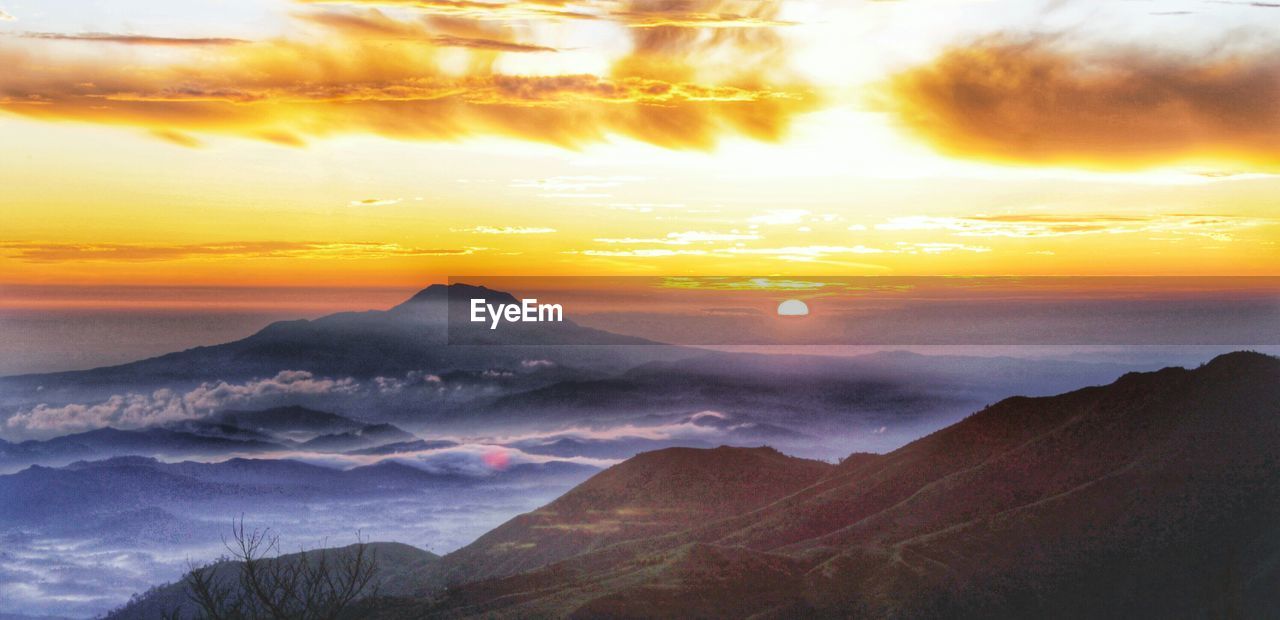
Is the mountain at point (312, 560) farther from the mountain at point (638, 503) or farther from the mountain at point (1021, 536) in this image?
the mountain at point (1021, 536)

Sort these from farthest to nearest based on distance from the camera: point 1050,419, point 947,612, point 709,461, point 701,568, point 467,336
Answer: point 467,336 < point 709,461 < point 1050,419 < point 701,568 < point 947,612

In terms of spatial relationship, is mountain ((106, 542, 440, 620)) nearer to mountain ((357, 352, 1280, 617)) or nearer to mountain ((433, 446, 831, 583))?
mountain ((433, 446, 831, 583))

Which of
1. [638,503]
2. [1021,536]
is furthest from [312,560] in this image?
[1021,536]

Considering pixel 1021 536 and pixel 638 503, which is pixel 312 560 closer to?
pixel 638 503

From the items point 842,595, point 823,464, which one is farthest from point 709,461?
point 842,595

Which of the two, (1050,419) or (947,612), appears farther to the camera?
(1050,419)

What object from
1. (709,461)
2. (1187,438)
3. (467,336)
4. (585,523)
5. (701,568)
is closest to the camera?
(701,568)

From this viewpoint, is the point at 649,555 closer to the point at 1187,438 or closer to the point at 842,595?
the point at 842,595
